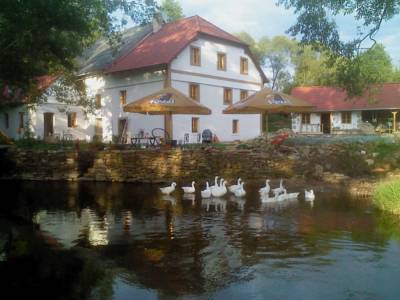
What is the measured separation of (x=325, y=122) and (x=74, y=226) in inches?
1357

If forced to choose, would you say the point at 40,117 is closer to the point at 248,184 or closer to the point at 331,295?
the point at 248,184

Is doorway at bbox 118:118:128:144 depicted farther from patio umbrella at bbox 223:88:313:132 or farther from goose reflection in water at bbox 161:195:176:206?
goose reflection in water at bbox 161:195:176:206

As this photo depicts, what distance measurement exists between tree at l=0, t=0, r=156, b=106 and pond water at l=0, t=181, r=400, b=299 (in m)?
4.49

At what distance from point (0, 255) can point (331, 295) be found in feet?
19.9

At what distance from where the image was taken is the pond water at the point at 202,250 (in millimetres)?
6773

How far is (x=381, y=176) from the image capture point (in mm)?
17359

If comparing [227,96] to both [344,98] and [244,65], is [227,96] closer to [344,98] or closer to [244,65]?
[244,65]

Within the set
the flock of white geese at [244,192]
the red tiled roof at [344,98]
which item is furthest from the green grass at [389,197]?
the red tiled roof at [344,98]

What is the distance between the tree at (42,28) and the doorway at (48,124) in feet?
58.9

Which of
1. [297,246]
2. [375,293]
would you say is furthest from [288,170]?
[375,293]

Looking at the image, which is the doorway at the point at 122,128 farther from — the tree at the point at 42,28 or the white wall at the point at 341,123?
the white wall at the point at 341,123

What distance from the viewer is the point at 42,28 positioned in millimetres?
11297

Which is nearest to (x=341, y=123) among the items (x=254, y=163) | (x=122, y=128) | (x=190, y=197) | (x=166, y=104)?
(x=122, y=128)

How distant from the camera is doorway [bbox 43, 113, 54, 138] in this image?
1376 inches
